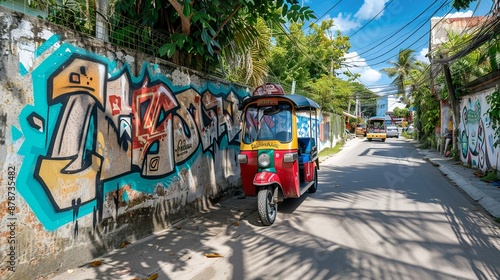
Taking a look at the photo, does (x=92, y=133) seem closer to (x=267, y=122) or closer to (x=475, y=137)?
(x=267, y=122)

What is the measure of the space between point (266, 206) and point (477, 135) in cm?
1022

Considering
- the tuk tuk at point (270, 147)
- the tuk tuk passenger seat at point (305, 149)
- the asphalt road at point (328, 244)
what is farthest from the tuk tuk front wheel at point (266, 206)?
the tuk tuk passenger seat at point (305, 149)

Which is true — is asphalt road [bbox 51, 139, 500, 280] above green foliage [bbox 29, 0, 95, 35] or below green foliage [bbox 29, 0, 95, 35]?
below

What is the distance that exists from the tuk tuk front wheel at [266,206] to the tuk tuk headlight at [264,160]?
18.6 inches

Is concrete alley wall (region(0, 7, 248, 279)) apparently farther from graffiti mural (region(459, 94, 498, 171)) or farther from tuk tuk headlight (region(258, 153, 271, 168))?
graffiti mural (region(459, 94, 498, 171))

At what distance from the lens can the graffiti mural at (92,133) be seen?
3670mm

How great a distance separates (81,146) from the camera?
416 cm

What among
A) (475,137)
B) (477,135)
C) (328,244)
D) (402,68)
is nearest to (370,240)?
(328,244)

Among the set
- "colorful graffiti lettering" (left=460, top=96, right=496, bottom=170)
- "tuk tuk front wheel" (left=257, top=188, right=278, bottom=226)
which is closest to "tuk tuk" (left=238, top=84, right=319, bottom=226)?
"tuk tuk front wheel" (left=257, top=188, right=278, bottom=226)

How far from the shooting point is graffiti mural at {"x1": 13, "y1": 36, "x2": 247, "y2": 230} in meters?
3.67

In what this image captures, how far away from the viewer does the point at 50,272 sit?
3.77m

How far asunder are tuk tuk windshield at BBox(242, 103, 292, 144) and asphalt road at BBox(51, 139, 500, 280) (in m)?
1.58

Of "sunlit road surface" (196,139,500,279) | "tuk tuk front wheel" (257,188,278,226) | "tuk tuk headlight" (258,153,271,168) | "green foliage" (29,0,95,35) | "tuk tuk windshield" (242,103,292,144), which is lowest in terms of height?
"sunlit road surface" (196,139,500,279)

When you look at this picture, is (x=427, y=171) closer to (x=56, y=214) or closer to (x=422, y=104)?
(x=56, y=214)
